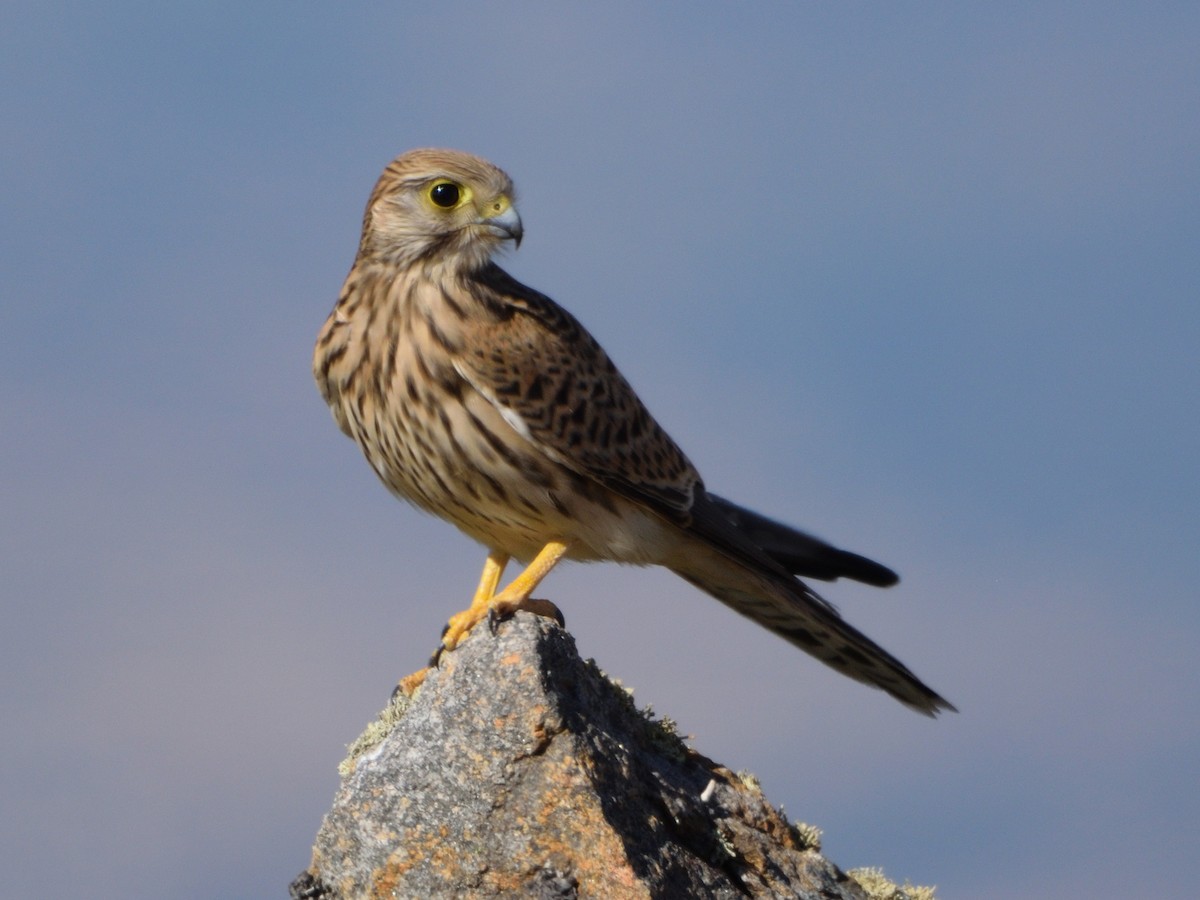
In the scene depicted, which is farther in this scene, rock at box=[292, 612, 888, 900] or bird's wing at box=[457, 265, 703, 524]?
bird's wing at box=[457, 265, 703, 524]

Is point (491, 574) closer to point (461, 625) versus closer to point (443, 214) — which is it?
point (461, 625)

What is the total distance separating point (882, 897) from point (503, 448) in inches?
73.7

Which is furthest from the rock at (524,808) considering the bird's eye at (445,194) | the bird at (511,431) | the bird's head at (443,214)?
the bird's eye at (445,194)

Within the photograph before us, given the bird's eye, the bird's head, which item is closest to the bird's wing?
the bird's head

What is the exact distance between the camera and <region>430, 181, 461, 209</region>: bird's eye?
214 inches

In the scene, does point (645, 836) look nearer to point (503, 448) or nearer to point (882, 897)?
point (882, 897)

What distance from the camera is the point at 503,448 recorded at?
507 cm

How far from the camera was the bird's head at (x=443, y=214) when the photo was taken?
5414 mm

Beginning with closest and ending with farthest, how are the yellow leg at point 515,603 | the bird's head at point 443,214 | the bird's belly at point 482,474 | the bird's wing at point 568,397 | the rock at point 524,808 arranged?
the rock at point 524,808 < the yellow leg at point 515,603 < the bird's belly at point 482,474 < the bird's wing at point 568,397 < the bird's head at point 443,214

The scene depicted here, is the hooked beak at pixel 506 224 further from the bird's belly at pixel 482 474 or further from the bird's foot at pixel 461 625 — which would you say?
the bird's foot at pixel 461 625

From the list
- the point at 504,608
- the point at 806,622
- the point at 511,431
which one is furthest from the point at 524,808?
the point at 806,622

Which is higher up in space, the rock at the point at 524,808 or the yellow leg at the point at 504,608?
the yellow leg at the point at 504,608

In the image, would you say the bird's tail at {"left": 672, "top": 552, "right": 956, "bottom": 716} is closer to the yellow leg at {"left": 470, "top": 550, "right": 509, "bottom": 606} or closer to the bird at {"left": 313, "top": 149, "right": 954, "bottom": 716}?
the bird at {"left": 313, "top": 149, "right": 954, "bottom": 716}

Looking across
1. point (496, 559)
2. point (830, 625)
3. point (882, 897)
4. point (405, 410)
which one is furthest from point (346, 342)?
point (882, 897)
